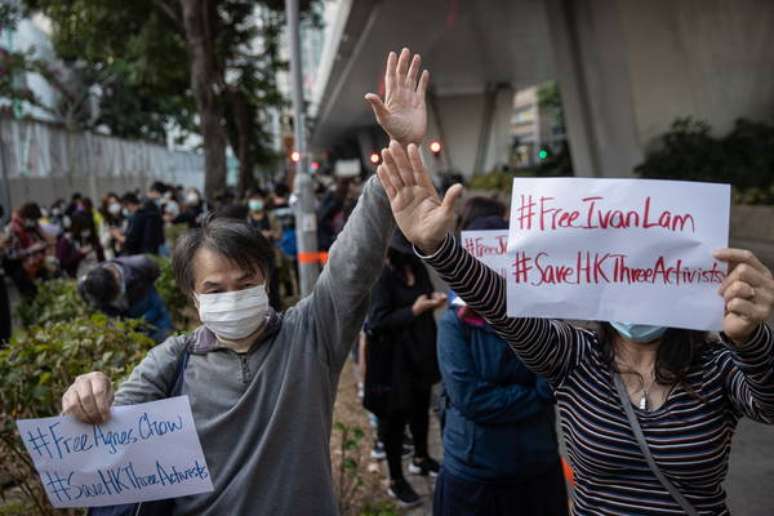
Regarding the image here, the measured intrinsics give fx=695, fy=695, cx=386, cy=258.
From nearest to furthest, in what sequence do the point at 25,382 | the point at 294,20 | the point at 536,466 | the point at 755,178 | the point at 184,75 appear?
the point at 536,466
the point at 25,382
the point at 294,20
the point at 755,178
the point at 184,75

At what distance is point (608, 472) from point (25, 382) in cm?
254

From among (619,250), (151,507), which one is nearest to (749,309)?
(619,250)

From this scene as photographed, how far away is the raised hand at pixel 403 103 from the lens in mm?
1798

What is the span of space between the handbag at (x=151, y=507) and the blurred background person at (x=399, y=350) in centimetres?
207

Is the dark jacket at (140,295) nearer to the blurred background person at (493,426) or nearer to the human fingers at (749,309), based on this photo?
the blurred background person at (493,426)

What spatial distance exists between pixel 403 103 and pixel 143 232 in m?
8.59

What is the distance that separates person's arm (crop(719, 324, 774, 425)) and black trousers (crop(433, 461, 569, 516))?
1108 millimetres

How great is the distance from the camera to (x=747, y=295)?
149 centimetres

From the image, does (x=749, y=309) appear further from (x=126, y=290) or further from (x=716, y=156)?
(x=716, y=156)

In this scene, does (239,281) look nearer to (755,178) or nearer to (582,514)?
(582,514)

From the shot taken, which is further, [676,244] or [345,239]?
[345,239]

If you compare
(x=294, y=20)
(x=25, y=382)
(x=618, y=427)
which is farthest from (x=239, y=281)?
(x=294, y=20)

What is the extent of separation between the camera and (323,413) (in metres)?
1.84

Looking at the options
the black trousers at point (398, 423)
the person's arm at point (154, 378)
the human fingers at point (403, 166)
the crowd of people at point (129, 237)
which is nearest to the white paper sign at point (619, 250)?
the human fingers at point (403, 166)
